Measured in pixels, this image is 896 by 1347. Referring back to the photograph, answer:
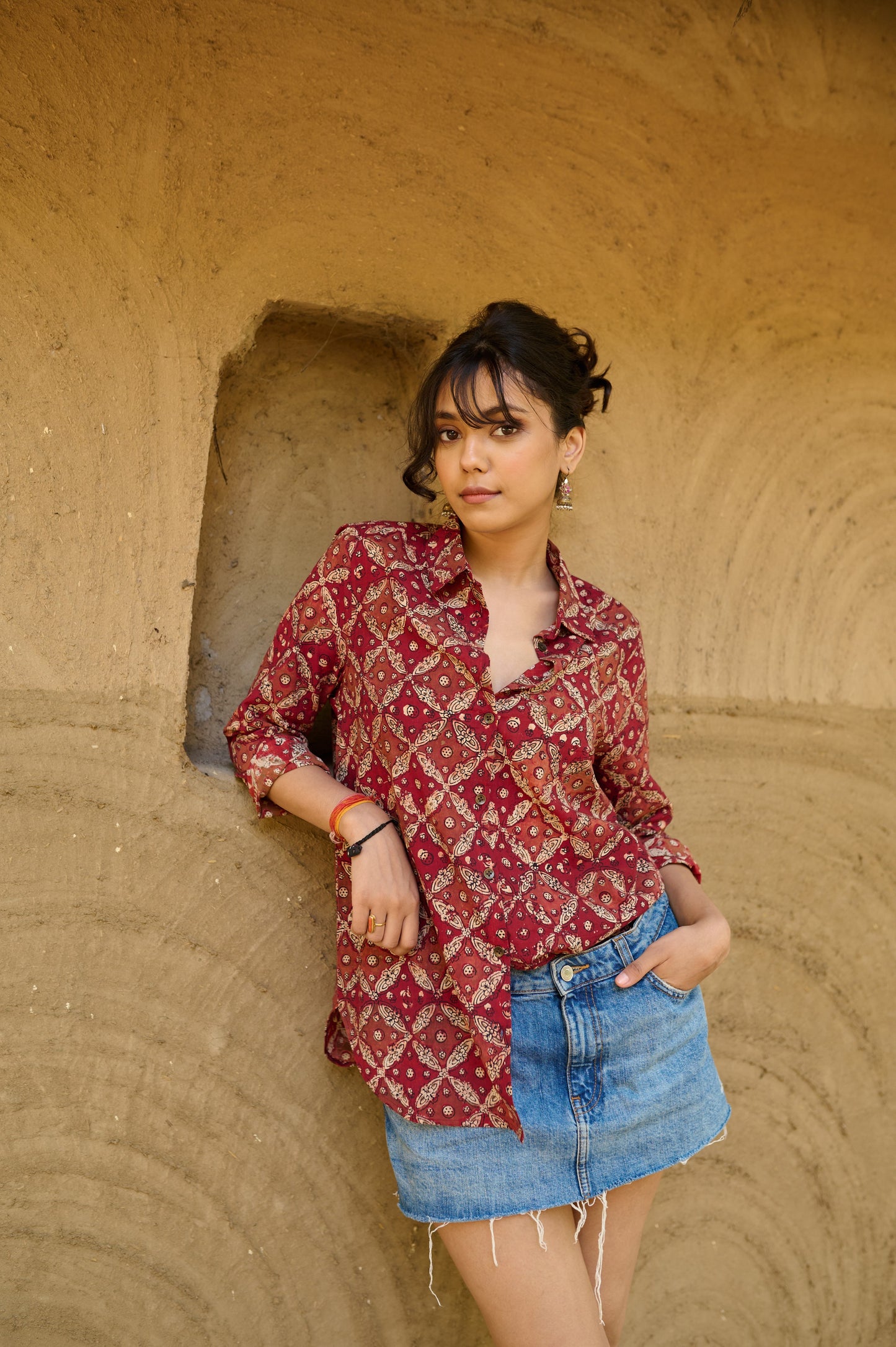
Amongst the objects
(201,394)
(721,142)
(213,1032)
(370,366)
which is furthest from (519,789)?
(721,142)

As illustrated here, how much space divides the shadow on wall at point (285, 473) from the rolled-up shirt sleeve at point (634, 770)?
50cm

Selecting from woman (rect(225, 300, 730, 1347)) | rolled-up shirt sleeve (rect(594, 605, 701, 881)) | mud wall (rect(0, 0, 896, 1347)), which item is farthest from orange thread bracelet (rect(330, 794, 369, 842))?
rolled-up shirt sleeve (rect(594, 605, 701, 881))

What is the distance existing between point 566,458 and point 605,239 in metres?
0.66

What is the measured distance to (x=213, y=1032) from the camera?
1799mm

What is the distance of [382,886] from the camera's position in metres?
→ 1.53

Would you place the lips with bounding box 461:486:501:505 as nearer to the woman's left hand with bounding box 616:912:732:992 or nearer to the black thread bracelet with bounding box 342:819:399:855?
the black thread bracelet with bounding box 342:819:399:855

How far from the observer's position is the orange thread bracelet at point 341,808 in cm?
156

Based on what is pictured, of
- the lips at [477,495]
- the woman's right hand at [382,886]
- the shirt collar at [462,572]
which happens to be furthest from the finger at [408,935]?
the lips at [477,495]

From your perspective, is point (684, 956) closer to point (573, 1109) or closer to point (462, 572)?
point (573, 1109)

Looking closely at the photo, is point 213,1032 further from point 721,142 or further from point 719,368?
point 721,142

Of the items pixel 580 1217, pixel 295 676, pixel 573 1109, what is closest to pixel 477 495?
pixel 295 676

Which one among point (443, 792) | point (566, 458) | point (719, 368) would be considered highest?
point (719, 368)

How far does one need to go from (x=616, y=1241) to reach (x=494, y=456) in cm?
114

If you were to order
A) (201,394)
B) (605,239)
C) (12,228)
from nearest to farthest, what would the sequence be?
(12,228), (201,394), (605,239)
